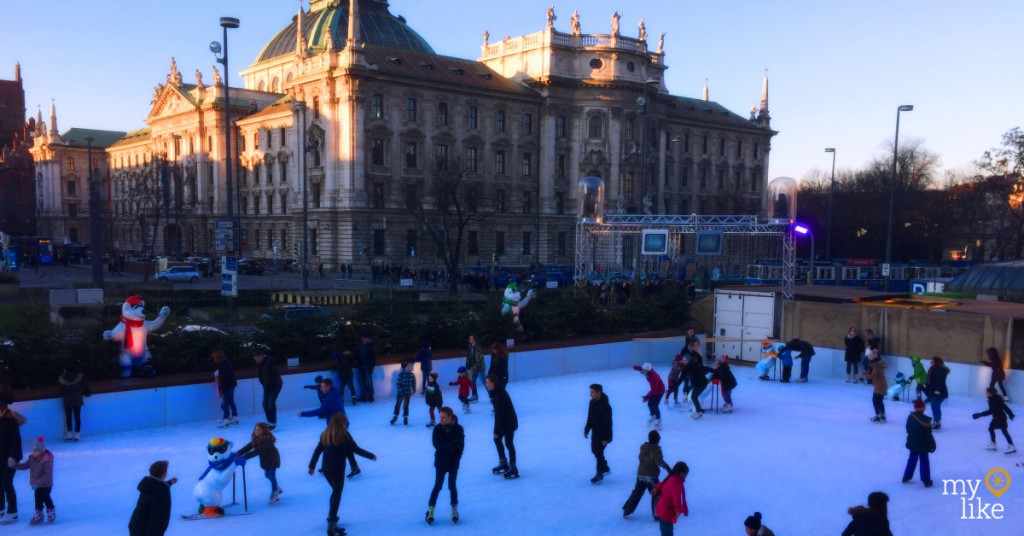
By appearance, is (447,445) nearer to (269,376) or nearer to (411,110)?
(269,376)

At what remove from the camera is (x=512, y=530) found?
948cm

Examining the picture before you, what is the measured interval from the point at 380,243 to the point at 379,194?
3.86 meters

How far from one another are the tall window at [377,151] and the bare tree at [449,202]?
13.9 feet

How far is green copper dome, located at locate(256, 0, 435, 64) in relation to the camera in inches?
3142

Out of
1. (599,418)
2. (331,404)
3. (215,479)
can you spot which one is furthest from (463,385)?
(215,479)

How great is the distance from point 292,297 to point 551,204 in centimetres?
3857

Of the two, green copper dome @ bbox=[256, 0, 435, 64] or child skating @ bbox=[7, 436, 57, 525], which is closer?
child skating @ bbox=[7, 436, 57, 525]

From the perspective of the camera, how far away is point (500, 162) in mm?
65312

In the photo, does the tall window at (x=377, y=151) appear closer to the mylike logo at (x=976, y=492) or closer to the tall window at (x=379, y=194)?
the tall window at (x=379, y=194)

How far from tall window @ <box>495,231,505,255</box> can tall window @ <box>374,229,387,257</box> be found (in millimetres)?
10777

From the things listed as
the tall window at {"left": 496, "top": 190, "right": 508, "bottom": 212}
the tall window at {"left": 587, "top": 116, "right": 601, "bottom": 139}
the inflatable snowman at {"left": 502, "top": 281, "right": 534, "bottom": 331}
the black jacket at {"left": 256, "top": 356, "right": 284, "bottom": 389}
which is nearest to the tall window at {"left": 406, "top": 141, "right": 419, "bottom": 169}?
the tall window at {"left": 496, "top": 190, "right": 508, "bottom": 212}

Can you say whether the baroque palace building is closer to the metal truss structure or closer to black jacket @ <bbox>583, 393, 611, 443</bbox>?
the metal truss structure

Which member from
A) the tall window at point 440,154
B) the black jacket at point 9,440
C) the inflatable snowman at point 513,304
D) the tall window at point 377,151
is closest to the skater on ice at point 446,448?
the black jacket at point 9,440

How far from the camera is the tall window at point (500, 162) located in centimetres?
6500
